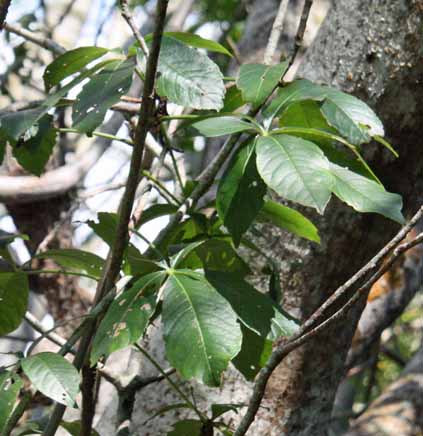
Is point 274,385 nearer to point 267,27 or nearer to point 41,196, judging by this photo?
point 41,196

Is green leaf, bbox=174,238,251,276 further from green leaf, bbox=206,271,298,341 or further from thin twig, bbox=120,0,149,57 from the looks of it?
thin twig, bbox=120,0,149,57

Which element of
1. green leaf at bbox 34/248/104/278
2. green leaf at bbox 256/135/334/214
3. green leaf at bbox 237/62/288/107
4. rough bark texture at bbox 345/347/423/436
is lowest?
rough bark texture at bbox 345/347/423/436

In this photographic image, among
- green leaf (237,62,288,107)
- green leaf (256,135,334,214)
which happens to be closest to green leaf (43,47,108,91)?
green leaf (237,62,288,107)

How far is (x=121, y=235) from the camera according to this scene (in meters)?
0.84

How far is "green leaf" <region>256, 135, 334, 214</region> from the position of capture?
31.1 inches

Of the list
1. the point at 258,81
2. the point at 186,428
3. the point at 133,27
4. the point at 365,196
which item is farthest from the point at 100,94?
the point at 186,428

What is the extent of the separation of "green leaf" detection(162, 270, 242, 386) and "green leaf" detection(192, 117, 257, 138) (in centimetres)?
16

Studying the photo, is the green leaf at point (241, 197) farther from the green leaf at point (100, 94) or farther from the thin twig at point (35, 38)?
the thin twig at point (35, 38)

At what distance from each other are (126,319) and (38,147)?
0.31m

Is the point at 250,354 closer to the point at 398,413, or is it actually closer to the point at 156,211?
the point at 156,211

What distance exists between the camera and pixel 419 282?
269 centimetres

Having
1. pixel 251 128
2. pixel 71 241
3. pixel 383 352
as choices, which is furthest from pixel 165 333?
pixel 383 352

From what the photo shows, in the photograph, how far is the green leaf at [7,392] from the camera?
776 mm

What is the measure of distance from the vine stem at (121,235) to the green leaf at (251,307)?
112 millimetres
